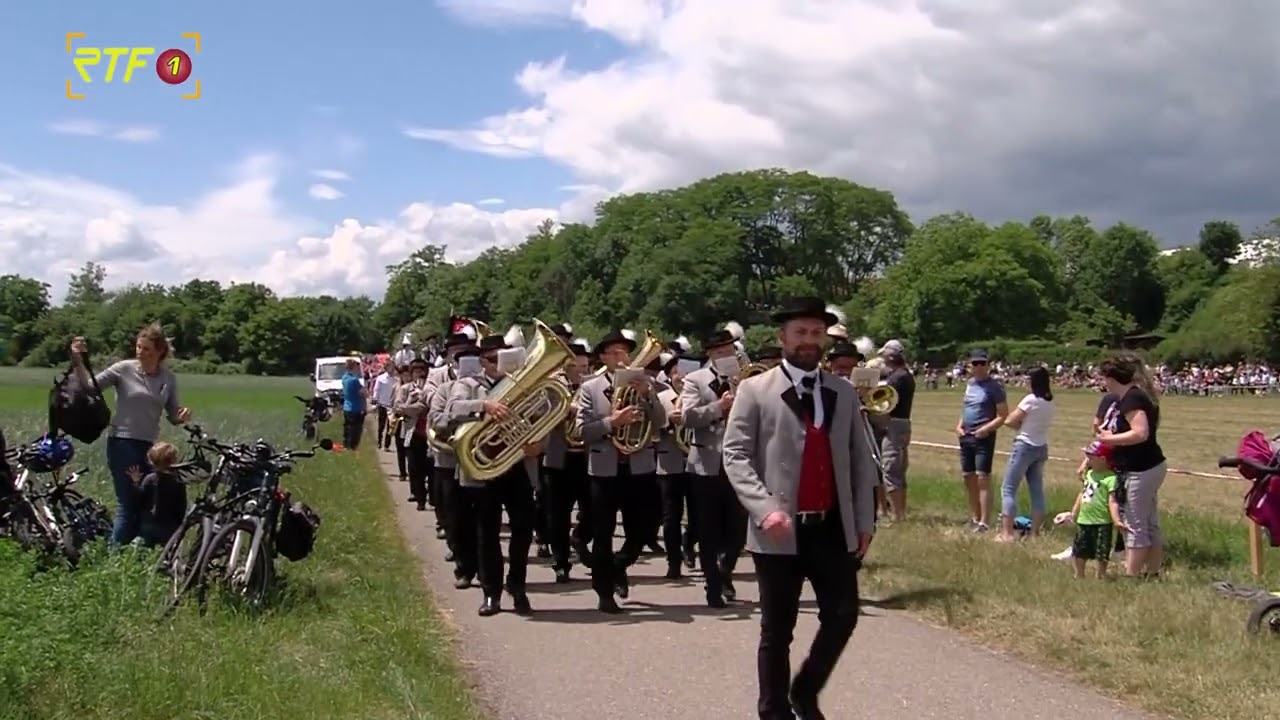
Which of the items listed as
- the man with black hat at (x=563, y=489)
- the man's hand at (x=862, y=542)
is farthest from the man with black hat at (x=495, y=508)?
the man's hand at (x=862, y=542)

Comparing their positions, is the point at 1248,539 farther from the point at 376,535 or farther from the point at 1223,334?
the point at 1223,334

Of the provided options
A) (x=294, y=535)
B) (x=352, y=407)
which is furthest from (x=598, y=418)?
(x=352, y=407)

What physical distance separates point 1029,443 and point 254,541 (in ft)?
22.7

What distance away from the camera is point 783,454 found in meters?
5.49

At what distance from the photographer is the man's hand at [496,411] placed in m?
8.30

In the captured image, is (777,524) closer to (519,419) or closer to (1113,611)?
(519,419)

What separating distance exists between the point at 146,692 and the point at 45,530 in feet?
11.4

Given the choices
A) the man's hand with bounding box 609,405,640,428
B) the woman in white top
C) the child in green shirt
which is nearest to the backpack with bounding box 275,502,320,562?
the man's hand with bounding box 609,405,640,428

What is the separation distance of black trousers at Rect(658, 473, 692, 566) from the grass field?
1.58m

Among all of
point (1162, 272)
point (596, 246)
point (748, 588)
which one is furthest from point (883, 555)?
point (1162, 272)

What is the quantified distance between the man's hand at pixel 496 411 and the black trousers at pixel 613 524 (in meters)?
1.11

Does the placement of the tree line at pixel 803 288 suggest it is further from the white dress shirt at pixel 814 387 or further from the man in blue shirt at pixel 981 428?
the white dress shirt at pixel 814 387

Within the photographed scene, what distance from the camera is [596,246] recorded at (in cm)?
10088

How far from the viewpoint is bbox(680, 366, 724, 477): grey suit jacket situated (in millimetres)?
8797
